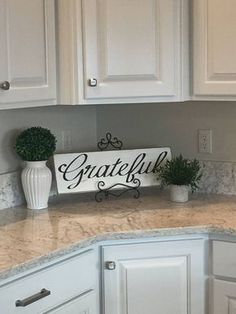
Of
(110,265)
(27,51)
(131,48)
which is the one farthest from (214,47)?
(110,265)

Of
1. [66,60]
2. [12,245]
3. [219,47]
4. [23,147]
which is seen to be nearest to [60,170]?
[23,147]

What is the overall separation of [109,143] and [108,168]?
0.31m

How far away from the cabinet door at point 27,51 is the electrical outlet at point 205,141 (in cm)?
78

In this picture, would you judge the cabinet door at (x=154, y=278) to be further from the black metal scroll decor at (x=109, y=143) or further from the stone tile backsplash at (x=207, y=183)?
the black metal scroll decor at (x=109, y=143)

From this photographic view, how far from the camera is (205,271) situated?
2436 millimetres

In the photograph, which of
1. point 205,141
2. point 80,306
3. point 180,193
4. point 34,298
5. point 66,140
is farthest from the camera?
point 66,140

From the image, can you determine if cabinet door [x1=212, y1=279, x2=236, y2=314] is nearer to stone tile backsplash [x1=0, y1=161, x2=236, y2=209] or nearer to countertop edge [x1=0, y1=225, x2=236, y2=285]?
countertop edge [x1=0, y1=225, x2=236, y2=285]

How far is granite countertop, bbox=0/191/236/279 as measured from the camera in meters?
2.11

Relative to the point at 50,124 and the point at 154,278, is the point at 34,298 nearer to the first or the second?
the point at 154,278

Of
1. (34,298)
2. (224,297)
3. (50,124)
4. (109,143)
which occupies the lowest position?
(224,297)

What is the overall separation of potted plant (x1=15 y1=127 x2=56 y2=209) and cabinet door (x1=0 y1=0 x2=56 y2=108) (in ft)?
0.65

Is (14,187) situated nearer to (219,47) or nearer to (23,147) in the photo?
(23,147)

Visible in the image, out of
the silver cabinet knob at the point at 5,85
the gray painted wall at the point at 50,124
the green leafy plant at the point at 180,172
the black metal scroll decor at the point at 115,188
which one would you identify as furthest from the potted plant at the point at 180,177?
the silver cabinet knob at the point at 5,85

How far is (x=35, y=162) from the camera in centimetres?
270
